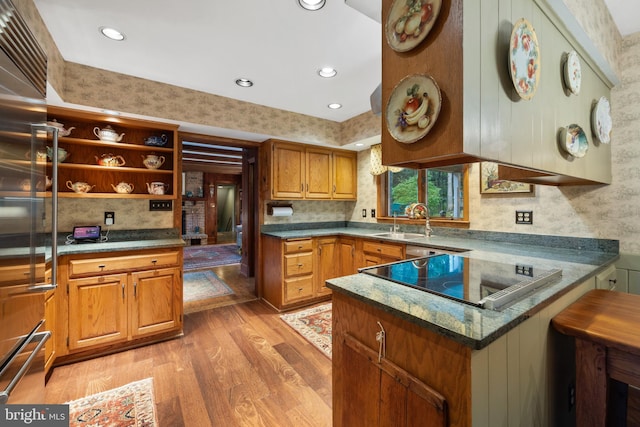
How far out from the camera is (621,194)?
6.57ft

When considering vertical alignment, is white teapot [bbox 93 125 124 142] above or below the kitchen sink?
above

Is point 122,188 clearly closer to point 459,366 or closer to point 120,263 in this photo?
point 120,263

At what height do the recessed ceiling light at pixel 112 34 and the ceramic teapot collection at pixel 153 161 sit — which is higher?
the recessed ceiling light at pixel 112 34

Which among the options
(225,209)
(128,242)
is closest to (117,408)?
(128,242)

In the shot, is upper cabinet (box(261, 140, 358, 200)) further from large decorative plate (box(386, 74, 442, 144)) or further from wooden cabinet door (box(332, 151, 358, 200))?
large decorative plate (box(386, 74, 442, 144))

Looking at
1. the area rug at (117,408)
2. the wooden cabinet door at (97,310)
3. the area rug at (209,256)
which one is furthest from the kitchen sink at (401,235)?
the area rug at (209,256)

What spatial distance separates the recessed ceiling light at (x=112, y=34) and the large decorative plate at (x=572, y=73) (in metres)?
2.82

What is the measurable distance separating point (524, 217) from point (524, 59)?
6.31 ft

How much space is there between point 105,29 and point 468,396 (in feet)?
9.45

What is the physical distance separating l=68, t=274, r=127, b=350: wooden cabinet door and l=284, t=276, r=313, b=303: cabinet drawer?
1.63 metres

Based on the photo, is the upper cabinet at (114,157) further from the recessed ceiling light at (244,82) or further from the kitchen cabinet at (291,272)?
the kitchen cabinet at (291,272)

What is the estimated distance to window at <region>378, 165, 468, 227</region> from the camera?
9.95 ft

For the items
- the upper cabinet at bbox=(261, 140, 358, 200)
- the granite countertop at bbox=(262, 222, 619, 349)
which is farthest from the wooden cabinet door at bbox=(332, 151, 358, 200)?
the granite countertop at bbox=(262, 222, 619, 349)

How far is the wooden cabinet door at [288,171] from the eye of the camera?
346 cm
